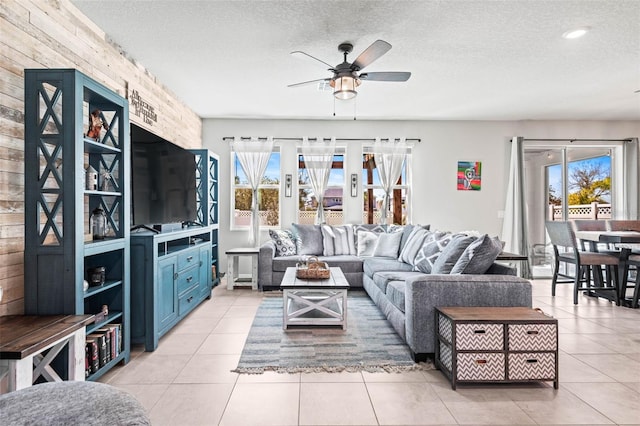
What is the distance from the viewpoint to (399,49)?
3289 millimetres

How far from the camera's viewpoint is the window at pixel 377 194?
5.91 metres

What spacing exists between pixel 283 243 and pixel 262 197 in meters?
1.20

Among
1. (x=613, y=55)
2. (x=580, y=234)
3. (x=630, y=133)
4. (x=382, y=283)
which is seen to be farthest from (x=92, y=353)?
(x=630, y=133)

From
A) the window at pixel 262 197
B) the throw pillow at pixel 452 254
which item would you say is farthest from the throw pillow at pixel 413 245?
the window at pixel 262 197

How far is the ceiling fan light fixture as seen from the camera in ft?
10.1

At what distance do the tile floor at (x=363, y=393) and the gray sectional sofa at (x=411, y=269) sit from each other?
0.48m

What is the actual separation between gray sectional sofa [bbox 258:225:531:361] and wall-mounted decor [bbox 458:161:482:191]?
61.7 inches

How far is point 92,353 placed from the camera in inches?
86.3

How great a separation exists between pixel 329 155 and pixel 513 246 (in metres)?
3.41

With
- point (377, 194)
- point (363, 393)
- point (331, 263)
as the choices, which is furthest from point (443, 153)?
point (363, 393)

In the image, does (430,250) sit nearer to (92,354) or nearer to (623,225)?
(92,354)

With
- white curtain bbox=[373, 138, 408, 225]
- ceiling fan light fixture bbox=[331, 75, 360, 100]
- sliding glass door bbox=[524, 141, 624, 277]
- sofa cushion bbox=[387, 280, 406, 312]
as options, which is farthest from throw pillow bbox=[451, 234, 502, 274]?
sliding glass door bbox=[524, 141, 624, 277]

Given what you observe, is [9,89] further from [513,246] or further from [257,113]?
[513,246]

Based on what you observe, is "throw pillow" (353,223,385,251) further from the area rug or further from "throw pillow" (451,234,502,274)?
"throw pillow" (451,234,502,274)
